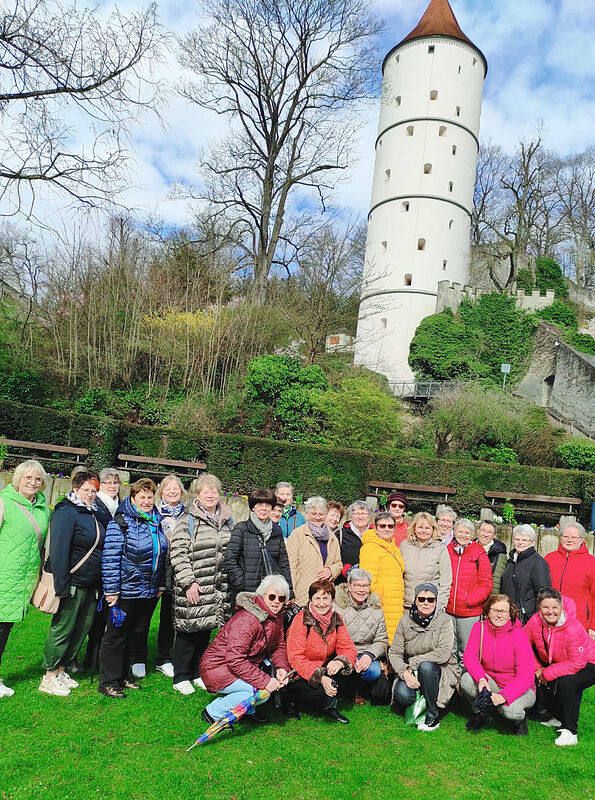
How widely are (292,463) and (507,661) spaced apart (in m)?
7.35

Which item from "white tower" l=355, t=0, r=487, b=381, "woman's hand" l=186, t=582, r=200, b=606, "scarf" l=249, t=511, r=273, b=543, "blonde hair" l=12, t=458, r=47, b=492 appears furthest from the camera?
"white tower" l=355, t=0, r=487, b=381

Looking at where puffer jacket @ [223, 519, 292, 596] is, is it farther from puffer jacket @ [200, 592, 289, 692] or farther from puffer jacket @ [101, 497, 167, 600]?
puffer jacket @ [101, 497, 167, 600]

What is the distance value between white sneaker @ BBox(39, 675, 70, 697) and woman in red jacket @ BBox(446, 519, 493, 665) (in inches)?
125

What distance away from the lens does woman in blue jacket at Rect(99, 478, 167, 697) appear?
4.25 metres

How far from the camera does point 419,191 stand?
91.7ft

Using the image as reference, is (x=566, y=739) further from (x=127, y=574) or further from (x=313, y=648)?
(x=127, y=574)

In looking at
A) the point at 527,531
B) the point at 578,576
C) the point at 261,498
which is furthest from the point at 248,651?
the point at 578,576

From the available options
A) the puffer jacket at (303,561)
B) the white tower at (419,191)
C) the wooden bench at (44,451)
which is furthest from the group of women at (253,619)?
the white tower at (419,191)

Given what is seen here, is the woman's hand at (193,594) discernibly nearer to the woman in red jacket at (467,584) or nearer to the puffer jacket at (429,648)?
the puffer jacket at (429,648)

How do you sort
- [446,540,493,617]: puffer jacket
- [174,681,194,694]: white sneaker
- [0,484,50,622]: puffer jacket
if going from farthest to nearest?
[446,540,493,617]: puffer jacket, [174,681,194,694]: white sneaker, [0,484,50,622]: puffer jacket

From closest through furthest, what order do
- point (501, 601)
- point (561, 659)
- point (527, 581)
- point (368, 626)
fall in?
point (501, 601), point (561, 659), point (368, 626), point (527, 581)

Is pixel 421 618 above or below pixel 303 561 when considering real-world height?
below

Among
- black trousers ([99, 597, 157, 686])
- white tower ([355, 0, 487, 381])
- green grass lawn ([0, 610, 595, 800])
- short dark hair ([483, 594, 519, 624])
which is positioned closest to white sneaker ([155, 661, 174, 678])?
green grass lawn ([0, 610, 595, 800])

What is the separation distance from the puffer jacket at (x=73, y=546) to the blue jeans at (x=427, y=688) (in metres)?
2.49
